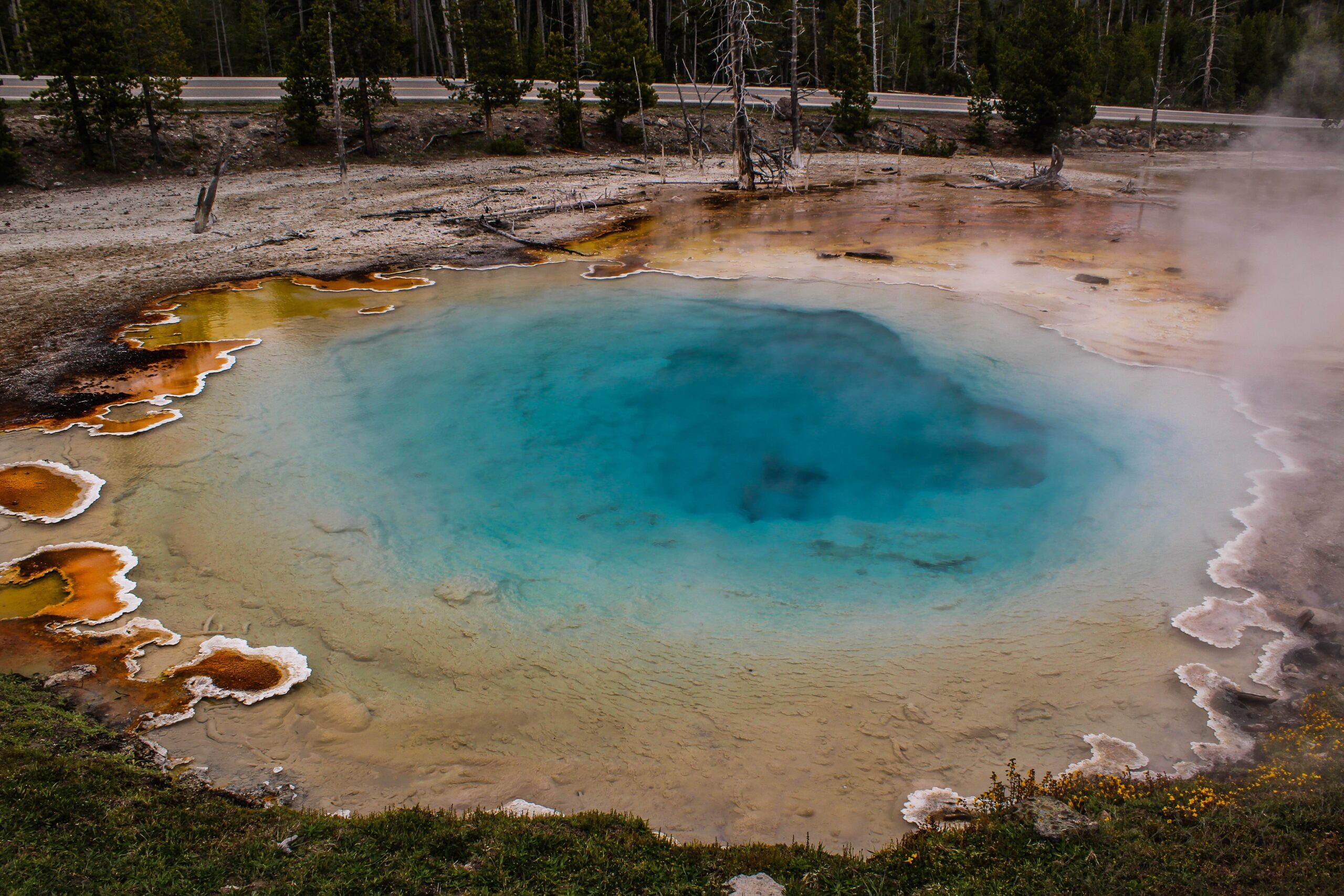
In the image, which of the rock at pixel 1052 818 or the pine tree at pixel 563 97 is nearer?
the rock at pixel 1052 818

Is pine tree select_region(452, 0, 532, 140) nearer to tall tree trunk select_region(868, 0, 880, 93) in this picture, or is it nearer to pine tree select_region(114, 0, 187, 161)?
pine tree select_region(114, 0, 187, 161)

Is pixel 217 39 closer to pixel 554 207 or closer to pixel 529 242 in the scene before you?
pixel 554 207

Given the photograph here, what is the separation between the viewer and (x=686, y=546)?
645cm

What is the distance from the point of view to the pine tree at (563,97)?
20969mm

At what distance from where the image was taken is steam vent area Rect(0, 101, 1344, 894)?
4379 millimetres

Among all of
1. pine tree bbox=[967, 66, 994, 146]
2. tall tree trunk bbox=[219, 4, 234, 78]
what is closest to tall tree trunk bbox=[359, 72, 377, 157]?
pine tree bbox=[967, 66, 994, 146]

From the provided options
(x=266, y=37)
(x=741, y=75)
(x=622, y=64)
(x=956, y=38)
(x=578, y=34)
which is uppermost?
(x=266, y=37)

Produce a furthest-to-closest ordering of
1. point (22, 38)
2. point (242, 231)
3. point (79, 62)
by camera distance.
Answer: point (22, 38)
point (79, 62)
point (242, 231)

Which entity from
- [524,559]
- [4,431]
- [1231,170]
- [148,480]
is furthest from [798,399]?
[1231,170]

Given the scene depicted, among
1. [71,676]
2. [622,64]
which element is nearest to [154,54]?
[622,64]

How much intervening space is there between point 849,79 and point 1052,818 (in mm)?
23001

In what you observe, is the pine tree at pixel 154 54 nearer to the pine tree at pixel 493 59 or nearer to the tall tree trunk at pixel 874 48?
the pine tree at pixel 493 59

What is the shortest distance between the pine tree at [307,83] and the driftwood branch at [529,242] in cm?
707

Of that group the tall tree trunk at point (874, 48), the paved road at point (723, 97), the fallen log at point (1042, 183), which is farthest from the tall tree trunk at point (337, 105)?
the tall tree trunk at point (874, 48)
